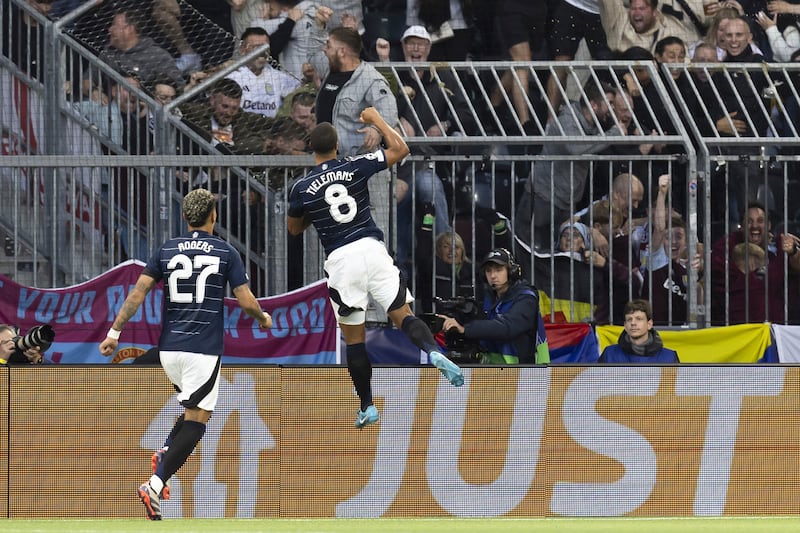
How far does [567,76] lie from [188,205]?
5.29 m

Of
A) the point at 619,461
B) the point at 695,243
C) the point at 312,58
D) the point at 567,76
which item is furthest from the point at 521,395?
the point at 312,58

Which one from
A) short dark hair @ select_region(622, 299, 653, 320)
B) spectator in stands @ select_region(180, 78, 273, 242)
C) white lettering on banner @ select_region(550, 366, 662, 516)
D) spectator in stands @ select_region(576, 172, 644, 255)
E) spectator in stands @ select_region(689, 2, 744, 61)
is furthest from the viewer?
spectator in stands @ select_region(689, 2, 744, 61)

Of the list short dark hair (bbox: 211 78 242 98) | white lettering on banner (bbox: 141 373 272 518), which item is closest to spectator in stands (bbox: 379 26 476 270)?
short dark hair (bbox: 211 78 242 98)

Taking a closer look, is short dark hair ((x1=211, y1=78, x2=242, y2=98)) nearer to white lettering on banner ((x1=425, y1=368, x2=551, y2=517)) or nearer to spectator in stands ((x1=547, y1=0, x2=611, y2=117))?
spectator in stands ((x1=547, y1=0, x2=611, y2=117))

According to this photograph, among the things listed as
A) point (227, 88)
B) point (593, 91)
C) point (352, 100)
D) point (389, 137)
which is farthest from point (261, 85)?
point (389, 137)

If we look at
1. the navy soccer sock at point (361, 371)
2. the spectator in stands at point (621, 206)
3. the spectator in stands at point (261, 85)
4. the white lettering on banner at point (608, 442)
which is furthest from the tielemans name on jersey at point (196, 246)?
the spectator in stands at point (261, 85)

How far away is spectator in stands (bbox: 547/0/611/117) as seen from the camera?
13719 millimetres

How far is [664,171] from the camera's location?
36.8 ft

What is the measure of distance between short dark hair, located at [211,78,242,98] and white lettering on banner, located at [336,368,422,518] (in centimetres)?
401

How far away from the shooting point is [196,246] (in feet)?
27.4

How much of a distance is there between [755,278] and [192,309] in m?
5.01

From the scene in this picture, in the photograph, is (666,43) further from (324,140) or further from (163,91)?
(324,140)

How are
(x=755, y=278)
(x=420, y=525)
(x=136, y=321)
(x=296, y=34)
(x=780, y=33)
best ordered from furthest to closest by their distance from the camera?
(x=780, y=33), (x=296, y=34), (x=755, y=278), (x=136, y=321), (x=420, y=525)

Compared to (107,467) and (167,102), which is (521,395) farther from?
(167,102)
